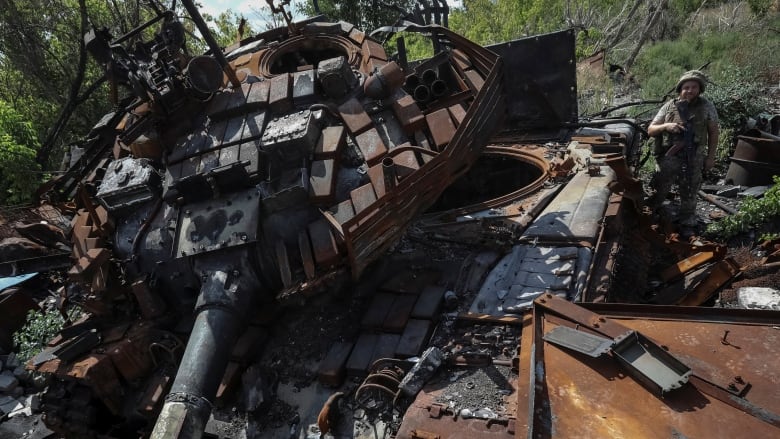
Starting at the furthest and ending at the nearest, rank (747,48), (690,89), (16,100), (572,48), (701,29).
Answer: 1. (701,29)
2. (16,100)
3. (747,48)
4. (572,48)
5. (690,89)

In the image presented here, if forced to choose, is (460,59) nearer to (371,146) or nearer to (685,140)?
(371,146)

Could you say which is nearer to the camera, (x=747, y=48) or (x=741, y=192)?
(x=741, y=192)

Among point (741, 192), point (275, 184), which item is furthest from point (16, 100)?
point (741, 192)

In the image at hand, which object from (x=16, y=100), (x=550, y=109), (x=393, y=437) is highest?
(x=16, y=100)

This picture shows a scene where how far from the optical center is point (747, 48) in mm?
14836

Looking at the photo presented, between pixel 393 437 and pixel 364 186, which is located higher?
pixel 364 186

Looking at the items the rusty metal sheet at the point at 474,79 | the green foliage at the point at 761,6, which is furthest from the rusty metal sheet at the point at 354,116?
the green foliage at the point at 761,6

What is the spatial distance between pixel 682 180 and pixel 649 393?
5.60 meters

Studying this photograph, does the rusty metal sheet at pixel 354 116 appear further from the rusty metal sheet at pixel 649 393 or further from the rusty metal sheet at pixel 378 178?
the rusty metal sheet at pixel 649 393

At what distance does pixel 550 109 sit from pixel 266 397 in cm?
664

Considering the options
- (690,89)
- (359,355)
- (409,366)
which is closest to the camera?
(409,366)

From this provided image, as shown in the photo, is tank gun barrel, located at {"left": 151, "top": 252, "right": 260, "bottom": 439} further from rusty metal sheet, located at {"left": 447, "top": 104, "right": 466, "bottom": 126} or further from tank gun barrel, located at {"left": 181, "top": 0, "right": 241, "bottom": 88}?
rusty metal sheet, located at {"left": 447, "top": 104, "right": 466, "bottom": 126}

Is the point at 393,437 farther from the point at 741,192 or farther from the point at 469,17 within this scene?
the point at 469,17

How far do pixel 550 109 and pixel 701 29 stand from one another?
1435 cm
